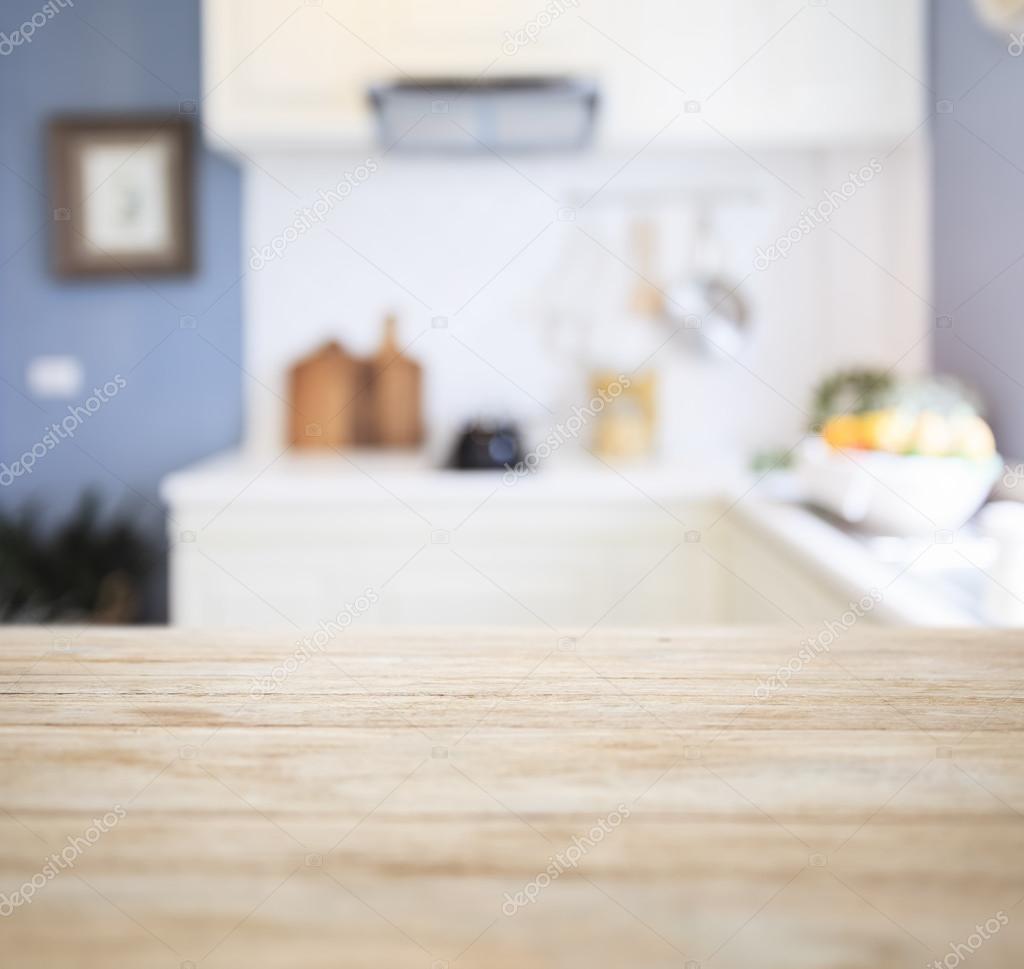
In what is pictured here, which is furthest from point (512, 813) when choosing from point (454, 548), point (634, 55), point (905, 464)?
point (634, 55)

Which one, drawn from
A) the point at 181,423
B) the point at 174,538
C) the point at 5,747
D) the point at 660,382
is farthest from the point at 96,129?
the point at 5,747

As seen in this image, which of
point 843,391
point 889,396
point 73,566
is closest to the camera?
point 889,396

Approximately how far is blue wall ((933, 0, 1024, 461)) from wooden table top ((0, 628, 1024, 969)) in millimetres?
1633

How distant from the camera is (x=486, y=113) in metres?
2.17

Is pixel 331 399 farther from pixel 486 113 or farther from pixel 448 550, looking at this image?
pixel 486 113

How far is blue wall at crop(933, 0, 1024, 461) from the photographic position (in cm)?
189

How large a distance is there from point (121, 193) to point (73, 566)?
0.94 meters

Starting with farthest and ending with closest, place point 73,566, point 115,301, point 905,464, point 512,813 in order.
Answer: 1. point 115,301
2. point 73,566
3. point 905,464
4. point 512,813

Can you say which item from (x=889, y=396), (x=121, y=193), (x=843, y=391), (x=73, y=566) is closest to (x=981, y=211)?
(x=843, y=391)

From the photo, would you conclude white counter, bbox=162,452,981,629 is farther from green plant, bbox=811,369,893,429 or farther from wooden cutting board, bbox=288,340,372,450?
wooden cutting board, bbox=288,340,372,450

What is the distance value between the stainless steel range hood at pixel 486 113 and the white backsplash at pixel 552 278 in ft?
0.81

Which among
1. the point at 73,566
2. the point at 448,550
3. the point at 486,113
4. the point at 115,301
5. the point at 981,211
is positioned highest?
the point at 486,113

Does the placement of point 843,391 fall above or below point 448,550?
above

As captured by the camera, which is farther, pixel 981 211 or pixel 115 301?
pixel 115 301
